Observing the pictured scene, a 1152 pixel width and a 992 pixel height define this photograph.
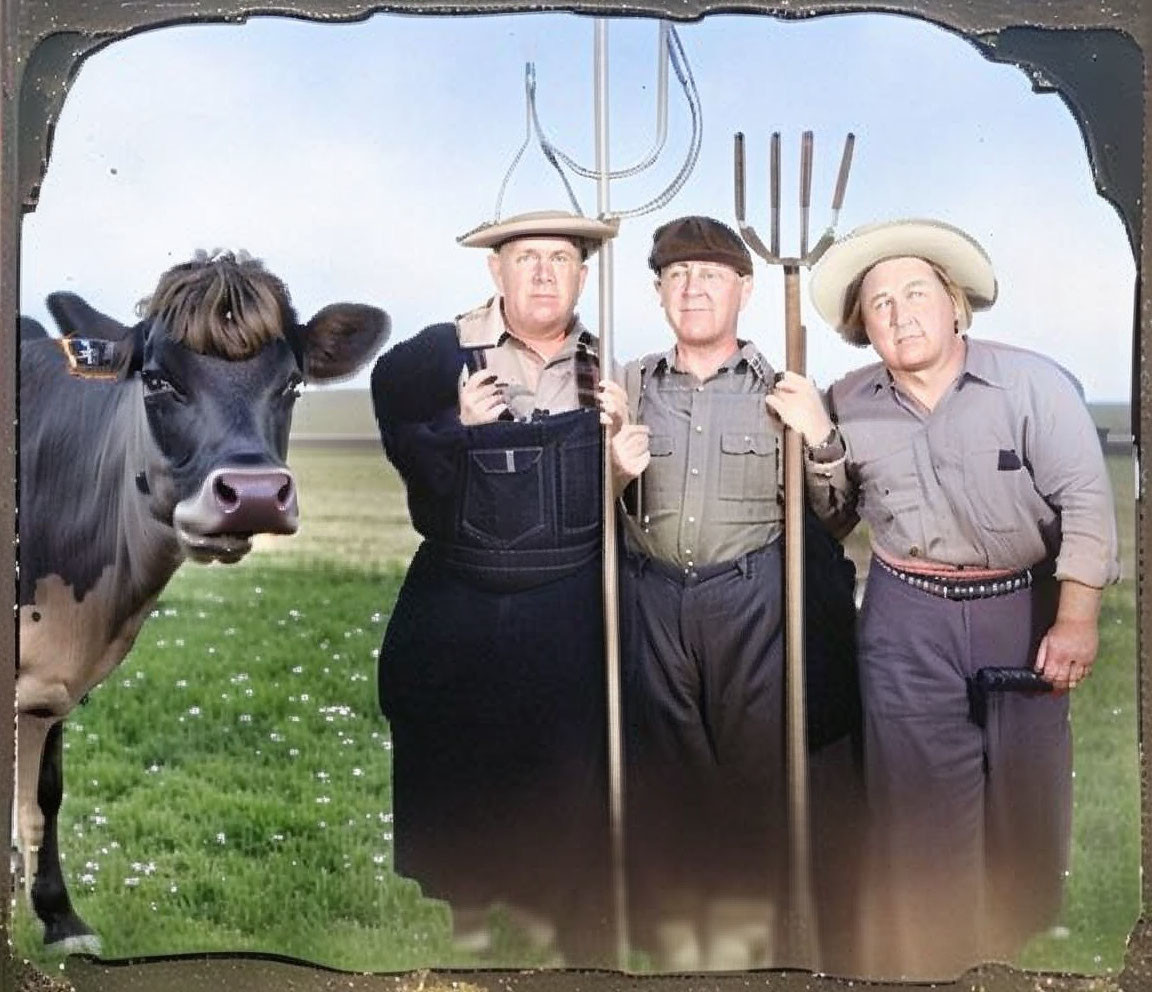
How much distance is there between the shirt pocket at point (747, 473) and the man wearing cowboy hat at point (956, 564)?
91 millimetres

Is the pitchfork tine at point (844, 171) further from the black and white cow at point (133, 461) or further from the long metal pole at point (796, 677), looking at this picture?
the black and white cow at point (133, 461)

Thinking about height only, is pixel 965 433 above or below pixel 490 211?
below

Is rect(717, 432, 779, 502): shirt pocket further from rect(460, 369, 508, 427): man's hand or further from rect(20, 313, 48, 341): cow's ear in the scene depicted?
rect(20, 313, 48, 341): cow's ear

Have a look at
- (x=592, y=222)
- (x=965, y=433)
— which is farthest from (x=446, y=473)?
(x=965, y=433)

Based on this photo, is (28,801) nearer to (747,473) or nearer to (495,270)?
(495,270)

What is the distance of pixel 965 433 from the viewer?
11.1ft

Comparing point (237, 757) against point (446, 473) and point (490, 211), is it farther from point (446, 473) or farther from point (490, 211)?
point (490, 211)

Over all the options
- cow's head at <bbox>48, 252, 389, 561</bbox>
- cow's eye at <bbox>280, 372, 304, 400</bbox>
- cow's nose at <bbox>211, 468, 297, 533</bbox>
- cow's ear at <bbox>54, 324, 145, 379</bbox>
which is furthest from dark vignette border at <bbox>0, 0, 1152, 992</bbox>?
cow's eye at <bbox>280, 372, 304, 400</bbox>

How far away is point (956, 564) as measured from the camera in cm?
339

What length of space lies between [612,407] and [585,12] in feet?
2.85

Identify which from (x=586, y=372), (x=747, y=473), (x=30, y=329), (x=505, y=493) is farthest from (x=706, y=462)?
(x=30, y=329)

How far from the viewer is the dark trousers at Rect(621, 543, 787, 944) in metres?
3.42

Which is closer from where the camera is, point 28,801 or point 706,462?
point 706,462

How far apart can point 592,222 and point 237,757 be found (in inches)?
56.3
